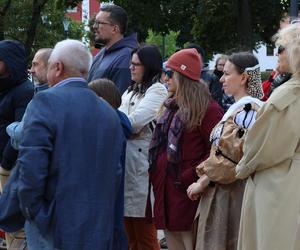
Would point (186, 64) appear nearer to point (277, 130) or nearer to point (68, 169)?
point (277, 130)

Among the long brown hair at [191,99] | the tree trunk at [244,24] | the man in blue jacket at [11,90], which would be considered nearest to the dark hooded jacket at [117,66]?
the man in blue jacket at [11,90]

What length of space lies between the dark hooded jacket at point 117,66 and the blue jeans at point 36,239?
2.16m

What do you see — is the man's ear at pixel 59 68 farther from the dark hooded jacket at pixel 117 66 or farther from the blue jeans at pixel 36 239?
the dark hooded jacket at pixel 117 66

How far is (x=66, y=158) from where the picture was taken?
12.2 feet

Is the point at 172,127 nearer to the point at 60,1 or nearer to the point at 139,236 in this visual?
the point at 139,236

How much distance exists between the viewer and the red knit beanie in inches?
194

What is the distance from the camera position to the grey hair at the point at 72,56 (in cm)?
394

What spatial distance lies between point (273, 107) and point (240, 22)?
20285 millimetres

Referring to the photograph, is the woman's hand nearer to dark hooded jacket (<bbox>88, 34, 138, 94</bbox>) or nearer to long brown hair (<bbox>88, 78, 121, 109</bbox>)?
long brown hair (<bbox>88, 78, 121, 109</bbox>)

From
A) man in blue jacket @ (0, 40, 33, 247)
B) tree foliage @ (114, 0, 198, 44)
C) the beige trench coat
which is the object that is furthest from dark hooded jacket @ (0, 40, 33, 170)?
tree foliage @ (114, 0, 198, 44)

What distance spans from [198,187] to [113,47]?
1.89m

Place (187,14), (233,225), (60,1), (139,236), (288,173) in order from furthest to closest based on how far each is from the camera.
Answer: (187,14) < (60,1) < (139,236) < (233,225) < (288,173)

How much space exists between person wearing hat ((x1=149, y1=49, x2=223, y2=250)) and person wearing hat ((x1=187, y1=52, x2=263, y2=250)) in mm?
203

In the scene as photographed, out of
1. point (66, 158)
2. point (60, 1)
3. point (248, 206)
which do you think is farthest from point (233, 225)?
point (60, 1)
